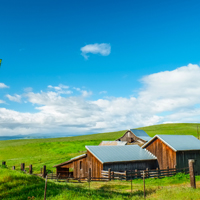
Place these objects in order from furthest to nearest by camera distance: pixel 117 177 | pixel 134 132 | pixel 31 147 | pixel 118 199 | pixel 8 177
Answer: pixel 31 147
pixel 134 132
pixel 117 177
pixel 8 177
pixel 118 199

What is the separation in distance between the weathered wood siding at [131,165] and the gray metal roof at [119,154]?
1.86 ft

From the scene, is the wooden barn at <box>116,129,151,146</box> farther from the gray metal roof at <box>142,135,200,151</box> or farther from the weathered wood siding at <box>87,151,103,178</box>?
the weathered wood siding at <box>87,151,103,178</box>

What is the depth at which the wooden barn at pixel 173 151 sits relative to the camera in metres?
32.2

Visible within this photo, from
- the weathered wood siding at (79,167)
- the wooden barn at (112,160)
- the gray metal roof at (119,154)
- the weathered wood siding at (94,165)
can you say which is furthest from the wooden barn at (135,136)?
the weathered wood siding at (94,165)

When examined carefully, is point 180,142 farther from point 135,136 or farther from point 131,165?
point 135,136

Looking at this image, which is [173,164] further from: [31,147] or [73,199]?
[31,147]

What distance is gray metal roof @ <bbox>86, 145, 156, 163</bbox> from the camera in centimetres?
3106

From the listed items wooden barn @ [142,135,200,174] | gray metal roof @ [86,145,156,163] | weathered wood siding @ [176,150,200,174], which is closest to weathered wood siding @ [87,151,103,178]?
gray metal roof @ [86,145,156,163]

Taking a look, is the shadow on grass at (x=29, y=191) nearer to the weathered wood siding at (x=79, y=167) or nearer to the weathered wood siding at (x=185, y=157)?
the weathered wood siding at (x=79, y=167)

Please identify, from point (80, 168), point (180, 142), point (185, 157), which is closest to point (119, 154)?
point (80, 168)

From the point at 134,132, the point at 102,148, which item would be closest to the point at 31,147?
the point at 134,132

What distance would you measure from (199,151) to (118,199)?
1023 inches

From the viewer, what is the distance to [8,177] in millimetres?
16625

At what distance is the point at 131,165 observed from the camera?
31984 millimetres
